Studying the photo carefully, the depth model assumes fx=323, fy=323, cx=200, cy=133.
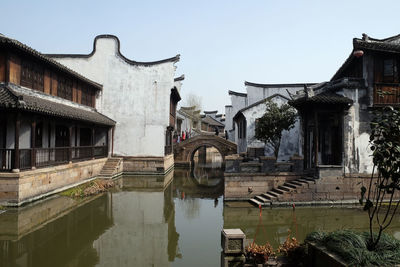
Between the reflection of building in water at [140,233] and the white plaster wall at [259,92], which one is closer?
the reflection of building in water at [140,233]

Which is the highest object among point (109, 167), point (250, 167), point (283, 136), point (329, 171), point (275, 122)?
point (275, 122)

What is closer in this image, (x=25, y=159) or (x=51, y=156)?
(x=25, y=159)

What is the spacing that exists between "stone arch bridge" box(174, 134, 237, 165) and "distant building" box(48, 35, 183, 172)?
6883 millimetres

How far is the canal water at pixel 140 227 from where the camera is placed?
7.55 m

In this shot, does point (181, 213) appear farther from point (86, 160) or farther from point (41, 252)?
point (86, 160)

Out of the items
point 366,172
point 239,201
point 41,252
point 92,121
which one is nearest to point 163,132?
point 92,121

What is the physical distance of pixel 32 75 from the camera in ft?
49.8

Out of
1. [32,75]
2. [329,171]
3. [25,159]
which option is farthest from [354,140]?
[32,75]

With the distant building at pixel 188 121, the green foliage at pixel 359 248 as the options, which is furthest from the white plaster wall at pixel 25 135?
the distant building at pixel 188 121

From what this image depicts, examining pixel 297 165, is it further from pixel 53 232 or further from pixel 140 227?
pixel 53 232

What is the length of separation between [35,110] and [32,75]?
3.66m

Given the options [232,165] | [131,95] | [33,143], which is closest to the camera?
[33,143]

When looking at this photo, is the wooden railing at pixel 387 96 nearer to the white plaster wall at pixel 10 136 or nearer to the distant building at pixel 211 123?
the white plaster wall at pixel 10 136

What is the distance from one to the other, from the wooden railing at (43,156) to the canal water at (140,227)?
5.56 ft
